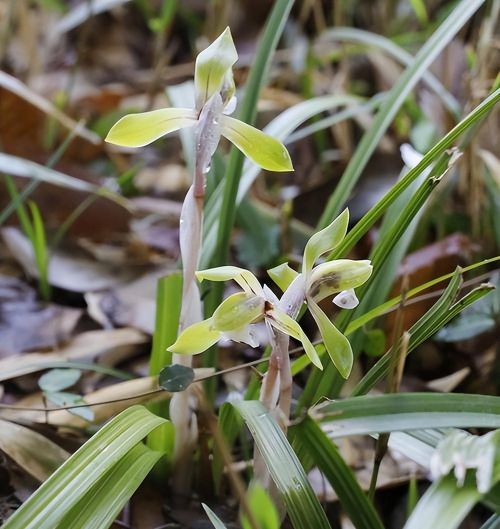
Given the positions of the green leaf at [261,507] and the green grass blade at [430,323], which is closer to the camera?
the green leaf at [261,507]

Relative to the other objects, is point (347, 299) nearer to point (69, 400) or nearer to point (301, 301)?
point (301, 301)

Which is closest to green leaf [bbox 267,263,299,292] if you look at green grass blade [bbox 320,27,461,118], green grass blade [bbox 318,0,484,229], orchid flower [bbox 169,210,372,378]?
orchid flower [bbox 169,210,372,378]

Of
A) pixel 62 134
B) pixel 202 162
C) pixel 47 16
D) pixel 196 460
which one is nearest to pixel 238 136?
pixel 202 162

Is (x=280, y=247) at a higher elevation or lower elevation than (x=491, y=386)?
higher

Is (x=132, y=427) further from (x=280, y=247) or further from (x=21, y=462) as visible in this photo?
(x=280, y=247)

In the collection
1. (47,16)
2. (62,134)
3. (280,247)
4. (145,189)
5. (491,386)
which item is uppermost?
(47,16)

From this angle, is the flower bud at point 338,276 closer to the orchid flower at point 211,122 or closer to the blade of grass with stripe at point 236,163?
the orchid flower at point 211,122

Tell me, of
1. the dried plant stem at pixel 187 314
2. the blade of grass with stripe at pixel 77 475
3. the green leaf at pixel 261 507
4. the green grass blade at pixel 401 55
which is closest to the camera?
the green leaf at pixel 261 507

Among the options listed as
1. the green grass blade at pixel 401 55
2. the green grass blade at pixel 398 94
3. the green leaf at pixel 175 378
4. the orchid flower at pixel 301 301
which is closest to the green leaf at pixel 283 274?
the orchid flower at pixel 301 301
